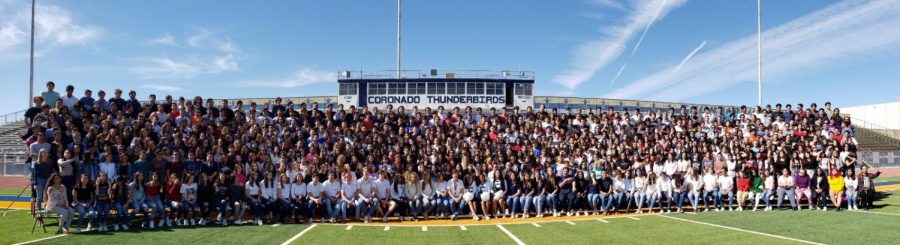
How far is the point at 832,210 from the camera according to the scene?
15094 mm

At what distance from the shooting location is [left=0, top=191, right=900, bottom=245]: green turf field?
10.4 metres

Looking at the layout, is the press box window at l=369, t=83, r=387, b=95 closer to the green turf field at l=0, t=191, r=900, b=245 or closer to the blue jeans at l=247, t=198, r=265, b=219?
the blue jeans at l=247, t=198, r=265, b=219

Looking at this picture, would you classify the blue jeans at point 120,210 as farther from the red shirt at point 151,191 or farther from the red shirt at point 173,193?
the red shirt at point 173,193

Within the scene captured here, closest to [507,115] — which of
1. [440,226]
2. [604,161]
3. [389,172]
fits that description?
[604,161]

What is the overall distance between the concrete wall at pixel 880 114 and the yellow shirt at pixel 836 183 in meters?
58.1

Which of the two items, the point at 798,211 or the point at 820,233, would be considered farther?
the point at 798,211

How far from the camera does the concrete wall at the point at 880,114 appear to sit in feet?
206

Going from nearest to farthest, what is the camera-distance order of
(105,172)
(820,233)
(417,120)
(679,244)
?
1. (679,244)
2. (820,233)
3. (105,172)
4. (417,120)

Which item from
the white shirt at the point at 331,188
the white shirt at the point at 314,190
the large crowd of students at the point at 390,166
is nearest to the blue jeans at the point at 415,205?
the large crowd of students at the point at 390,166

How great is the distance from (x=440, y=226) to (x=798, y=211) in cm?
1061

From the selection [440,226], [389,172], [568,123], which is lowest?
[440,226]

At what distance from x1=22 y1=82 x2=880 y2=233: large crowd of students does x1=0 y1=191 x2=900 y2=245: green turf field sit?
4.22ft

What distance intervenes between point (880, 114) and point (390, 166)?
7548cm

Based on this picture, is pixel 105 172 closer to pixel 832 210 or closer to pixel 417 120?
pixel 417 120
